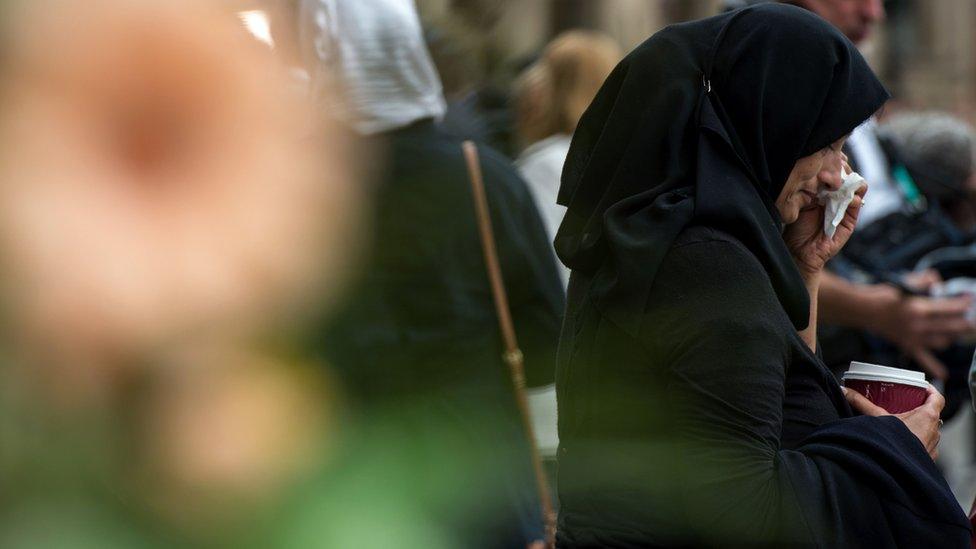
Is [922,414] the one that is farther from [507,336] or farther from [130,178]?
[130,178]

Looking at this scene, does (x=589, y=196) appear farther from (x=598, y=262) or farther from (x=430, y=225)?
(x=430, y=225)

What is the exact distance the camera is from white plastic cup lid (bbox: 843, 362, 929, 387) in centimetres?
223

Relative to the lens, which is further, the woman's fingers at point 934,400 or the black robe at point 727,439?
the woman's fingers at point 934,400

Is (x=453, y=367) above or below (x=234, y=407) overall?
below

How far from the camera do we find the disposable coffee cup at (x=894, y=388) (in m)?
2.23

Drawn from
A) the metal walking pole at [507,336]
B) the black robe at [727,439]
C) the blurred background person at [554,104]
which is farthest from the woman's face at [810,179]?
the blurred background person at [554,104]

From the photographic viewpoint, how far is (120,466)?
0.83 metres

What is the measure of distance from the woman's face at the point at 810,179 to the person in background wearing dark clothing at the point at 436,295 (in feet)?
4.03

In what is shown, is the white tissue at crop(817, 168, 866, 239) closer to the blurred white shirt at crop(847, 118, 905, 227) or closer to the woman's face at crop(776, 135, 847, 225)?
the woman's face at crop(776, 135, 847, 225)

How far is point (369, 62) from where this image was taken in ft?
11.5

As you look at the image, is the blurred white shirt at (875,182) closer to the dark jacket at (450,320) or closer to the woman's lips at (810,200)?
the dark jacket at (450,320)

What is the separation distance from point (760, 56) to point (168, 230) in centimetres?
137

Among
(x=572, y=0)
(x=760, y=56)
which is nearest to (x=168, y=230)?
(x=760, y=56)

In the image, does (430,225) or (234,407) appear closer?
(234,407)
